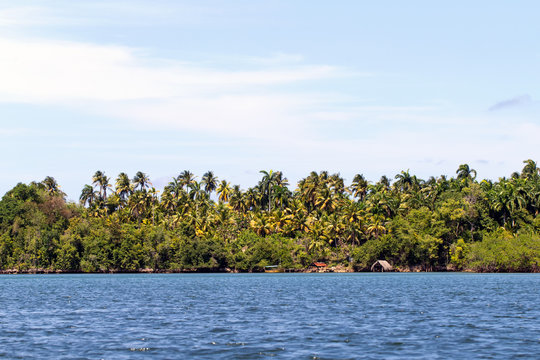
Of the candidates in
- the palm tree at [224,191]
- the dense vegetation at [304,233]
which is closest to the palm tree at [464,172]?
the dense vegetation at [304,233]

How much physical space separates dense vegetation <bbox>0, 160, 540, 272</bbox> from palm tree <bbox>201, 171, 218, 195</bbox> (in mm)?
17722

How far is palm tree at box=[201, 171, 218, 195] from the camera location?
561 feet

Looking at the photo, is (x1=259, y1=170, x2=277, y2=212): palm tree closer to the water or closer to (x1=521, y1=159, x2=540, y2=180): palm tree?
(x1=521, y1=159, x2=540, y2=180): palm tree

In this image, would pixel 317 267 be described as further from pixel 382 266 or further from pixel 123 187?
pixel 123 187

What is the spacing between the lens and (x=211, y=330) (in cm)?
3278

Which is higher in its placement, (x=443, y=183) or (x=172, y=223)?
(x=443, y=183)

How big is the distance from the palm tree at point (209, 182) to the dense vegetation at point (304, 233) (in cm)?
1772

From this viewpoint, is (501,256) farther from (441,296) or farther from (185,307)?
(185,307)

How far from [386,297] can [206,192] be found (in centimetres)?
11808

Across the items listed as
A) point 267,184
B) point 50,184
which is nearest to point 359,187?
point 267,184

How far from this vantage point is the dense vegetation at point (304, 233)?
4980 inches

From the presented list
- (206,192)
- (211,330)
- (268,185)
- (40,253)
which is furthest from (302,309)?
(206,192)

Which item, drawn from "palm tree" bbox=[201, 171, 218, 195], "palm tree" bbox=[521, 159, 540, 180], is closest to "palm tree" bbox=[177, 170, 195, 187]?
"palm tree" bbox=[201, 171, 218, 195]

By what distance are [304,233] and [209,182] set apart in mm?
41317
